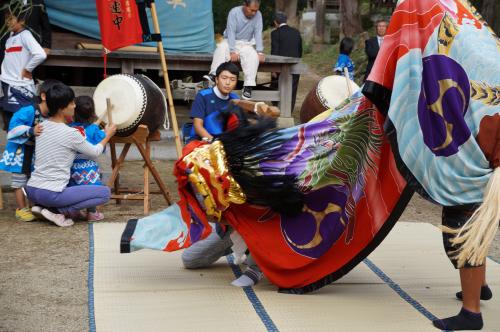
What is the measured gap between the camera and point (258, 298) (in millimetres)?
4246

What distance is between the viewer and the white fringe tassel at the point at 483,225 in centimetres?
357

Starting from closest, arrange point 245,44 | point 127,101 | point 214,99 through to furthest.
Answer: point 214,99, point 127,101, point 245,44

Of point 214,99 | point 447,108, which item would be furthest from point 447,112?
point 214,99

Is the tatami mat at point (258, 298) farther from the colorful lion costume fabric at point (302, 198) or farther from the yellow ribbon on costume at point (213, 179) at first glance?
the yellow ribbon on costume at point (213, 179)

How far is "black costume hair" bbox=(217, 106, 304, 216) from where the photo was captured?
4.15m

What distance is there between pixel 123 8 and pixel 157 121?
1.44m

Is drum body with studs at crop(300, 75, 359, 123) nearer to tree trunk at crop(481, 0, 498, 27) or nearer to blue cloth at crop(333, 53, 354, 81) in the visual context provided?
blue cloth at crop(333, 53, 354, 81)

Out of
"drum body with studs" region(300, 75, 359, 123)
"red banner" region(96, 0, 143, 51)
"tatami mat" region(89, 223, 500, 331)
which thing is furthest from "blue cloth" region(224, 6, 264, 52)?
"tatami mat" region(89, 223, 500, 331)

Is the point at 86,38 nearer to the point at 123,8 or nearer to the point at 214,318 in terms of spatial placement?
the point at 123,8

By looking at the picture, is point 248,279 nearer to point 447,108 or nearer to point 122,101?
point 447,108

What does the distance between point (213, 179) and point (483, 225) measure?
52.8 inches

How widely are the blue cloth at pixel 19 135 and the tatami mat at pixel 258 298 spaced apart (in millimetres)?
1096

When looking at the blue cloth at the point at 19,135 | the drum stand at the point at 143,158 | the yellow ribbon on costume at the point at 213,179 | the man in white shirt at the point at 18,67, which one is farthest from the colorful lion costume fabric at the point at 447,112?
the man in white shirt at the point at 18,67

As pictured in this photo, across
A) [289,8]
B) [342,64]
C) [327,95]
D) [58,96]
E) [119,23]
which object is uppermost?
[119,23]
